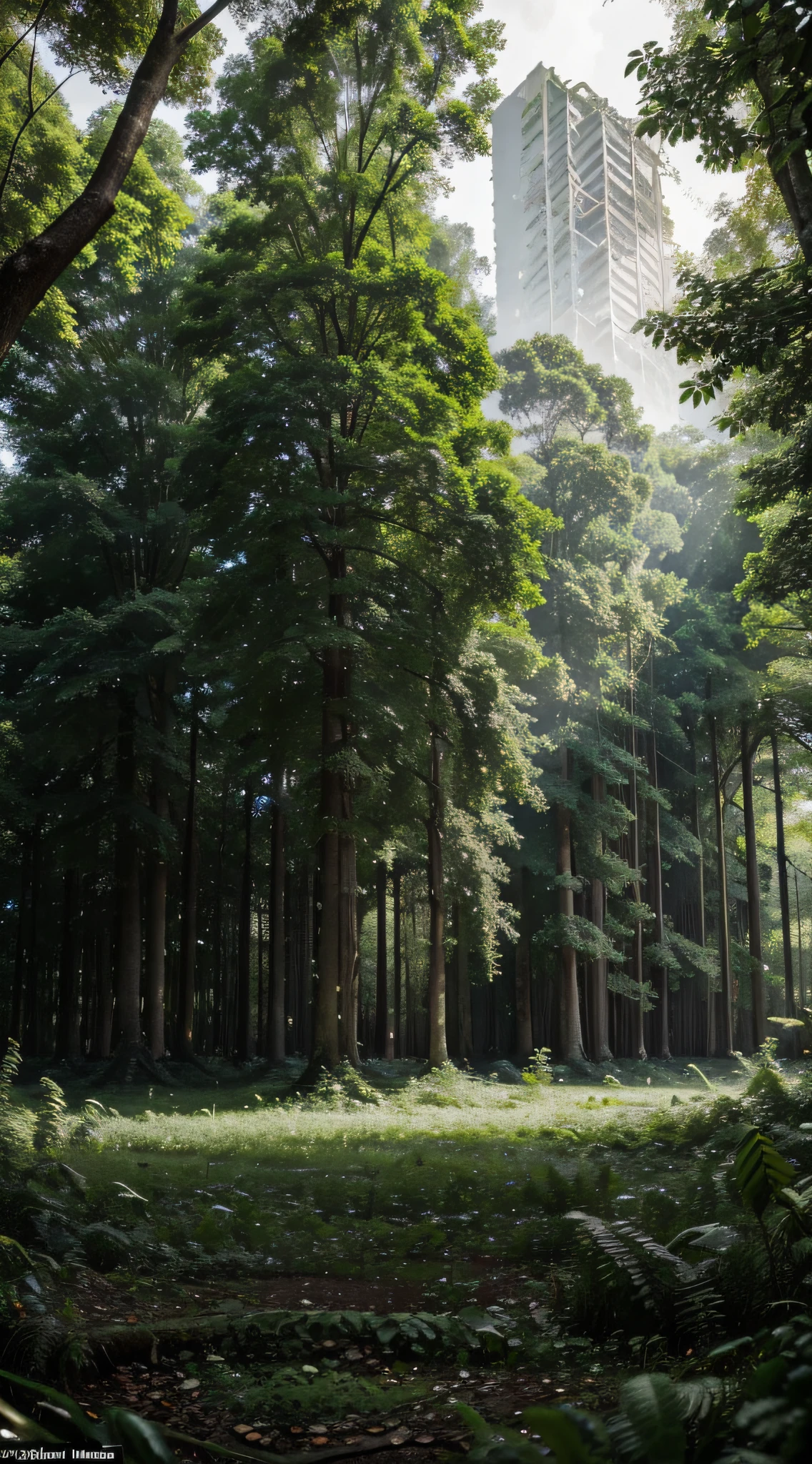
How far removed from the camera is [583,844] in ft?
75.0

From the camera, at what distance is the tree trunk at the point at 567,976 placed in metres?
21.9

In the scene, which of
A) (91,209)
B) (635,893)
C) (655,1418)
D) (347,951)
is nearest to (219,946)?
(635,893)

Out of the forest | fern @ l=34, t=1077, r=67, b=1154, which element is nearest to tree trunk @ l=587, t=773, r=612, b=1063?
the forest

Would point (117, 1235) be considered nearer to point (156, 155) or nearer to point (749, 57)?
point (749, 57)

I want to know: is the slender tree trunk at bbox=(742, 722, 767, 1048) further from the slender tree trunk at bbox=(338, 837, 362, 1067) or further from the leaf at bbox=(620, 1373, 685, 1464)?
the leaf at bbox=(620, 1373, 685, 1464)

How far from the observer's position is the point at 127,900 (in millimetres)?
17266

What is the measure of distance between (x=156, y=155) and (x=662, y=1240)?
68.9 ft

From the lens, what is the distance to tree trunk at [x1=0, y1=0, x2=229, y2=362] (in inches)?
194

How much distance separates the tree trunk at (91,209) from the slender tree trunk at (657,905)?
21.1m

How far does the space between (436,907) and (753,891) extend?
10599 millimetres

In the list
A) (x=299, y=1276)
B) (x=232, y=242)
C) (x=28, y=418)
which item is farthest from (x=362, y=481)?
(x=299, y=1276)

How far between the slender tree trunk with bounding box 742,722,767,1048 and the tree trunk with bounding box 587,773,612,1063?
3660 mm

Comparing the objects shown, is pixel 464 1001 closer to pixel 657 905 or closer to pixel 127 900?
pixel 657 905

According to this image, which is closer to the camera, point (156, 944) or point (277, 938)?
point (156, 944)
